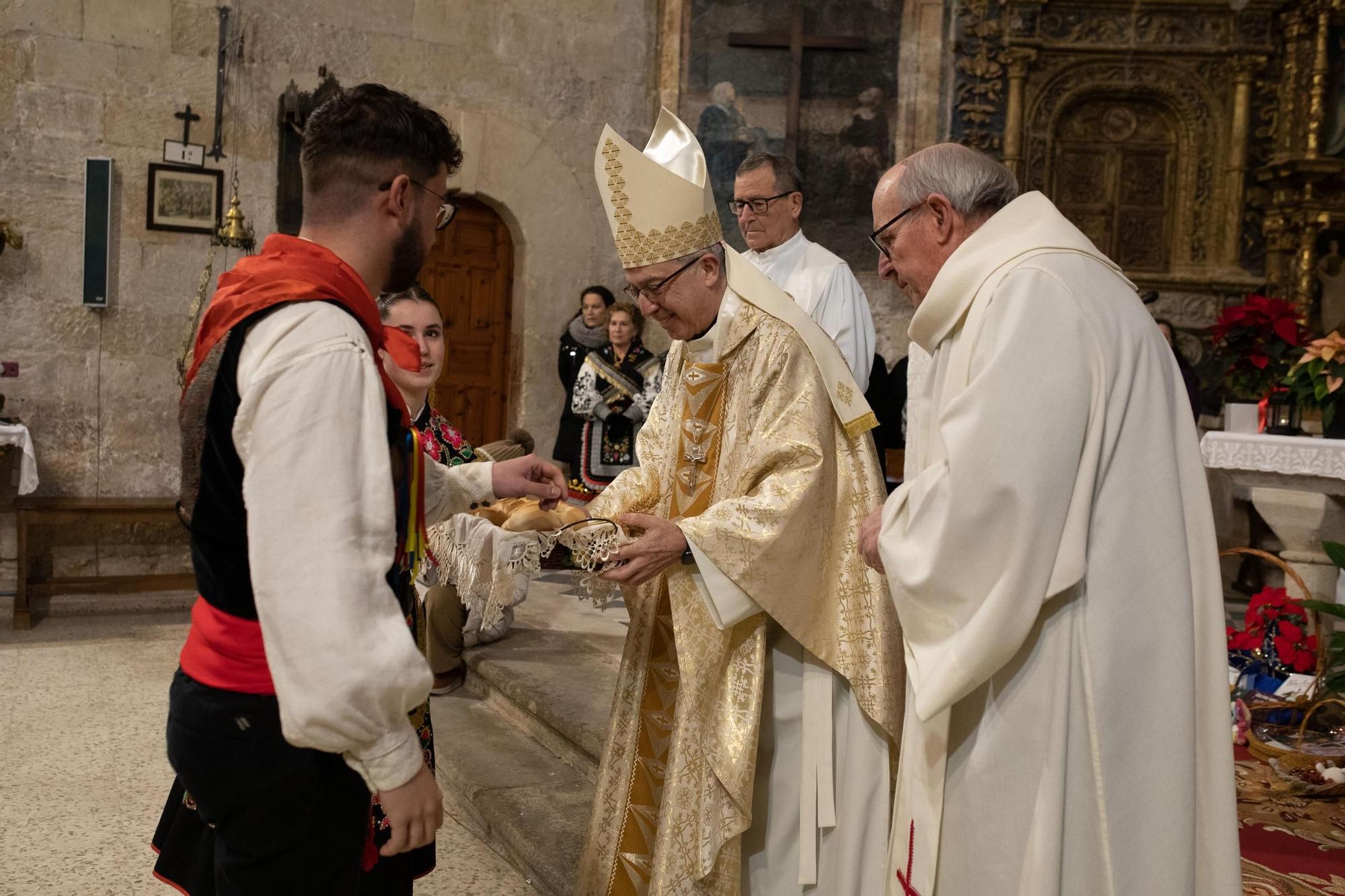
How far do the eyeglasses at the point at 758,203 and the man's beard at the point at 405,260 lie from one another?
2771 millimetres

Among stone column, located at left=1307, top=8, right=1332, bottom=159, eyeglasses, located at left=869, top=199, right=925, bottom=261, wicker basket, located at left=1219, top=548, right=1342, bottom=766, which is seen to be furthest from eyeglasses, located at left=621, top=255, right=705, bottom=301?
stone column, located at left=1307, top=8, right=1332, bottom=159

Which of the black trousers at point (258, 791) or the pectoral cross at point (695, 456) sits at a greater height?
the pectoral cross at point (695, 456)

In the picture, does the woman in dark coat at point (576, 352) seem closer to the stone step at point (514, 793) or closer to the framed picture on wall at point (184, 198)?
the framed picture on wall at point (184, 198)

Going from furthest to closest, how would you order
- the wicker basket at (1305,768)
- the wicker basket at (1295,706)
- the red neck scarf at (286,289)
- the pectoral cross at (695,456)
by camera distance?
1. the wicker basket at (1295,706)
2. the wicker basket at (1305,768)
3. the pectoral cross at (695,456)
4. the red neck scarf at (286,289)

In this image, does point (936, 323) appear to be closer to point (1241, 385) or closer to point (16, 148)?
point (1241, 385)

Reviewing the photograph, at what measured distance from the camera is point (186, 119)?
698 cm

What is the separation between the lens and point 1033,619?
1.56 meters

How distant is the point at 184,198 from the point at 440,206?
6.18 m

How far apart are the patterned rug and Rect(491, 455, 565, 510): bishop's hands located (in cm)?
198

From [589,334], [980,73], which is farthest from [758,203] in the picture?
[980,73]

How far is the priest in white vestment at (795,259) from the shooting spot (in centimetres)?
428

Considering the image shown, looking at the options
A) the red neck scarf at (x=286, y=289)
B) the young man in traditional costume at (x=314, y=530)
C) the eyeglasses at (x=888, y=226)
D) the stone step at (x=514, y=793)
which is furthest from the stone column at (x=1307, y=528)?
the red neck scarf at (x=286, y=289)

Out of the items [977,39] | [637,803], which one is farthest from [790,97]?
[637,803]

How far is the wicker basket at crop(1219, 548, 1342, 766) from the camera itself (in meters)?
3.63
